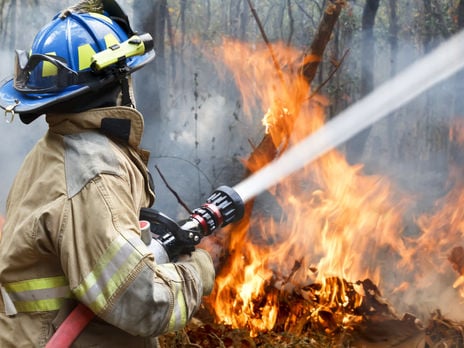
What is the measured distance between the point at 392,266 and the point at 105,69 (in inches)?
171

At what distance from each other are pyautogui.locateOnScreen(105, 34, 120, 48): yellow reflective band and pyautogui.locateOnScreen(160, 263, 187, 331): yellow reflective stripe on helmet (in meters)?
0.96

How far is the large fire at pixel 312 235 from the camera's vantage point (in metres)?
5.33

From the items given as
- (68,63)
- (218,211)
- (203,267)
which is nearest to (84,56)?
(68,63)

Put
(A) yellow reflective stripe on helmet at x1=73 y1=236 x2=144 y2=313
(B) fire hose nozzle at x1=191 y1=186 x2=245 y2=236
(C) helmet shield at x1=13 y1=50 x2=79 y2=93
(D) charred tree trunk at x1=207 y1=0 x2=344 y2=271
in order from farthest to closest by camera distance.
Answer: (D) charred tree trunk at x1=207 y1=0 x2=344 y2=271 → (B) fire hose nozzle at x1=191 y1=186 x2=245 y2=236 → (C) helmet shield at x1=13 y1=50 x2=79 y2=93 → (A) yellow reflective stripe on helmet at x1=73 y1=236 x2=144 y2=313

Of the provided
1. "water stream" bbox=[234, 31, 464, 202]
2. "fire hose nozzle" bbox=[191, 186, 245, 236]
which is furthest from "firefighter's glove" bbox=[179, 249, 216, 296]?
"water stream" bbox=[234, 31, 464, 202]

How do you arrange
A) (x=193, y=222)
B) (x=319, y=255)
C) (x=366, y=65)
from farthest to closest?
(x=366, y=65)
(x=319, y=255)
(x=193, y=222)

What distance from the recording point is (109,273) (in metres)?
2.17

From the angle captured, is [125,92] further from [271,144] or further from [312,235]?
[312,235]

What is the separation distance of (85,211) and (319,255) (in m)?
4.08

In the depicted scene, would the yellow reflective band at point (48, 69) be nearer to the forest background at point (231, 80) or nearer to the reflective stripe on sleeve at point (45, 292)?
the reflective stripe on sleeve at point (45, 292)

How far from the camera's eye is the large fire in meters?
5.33

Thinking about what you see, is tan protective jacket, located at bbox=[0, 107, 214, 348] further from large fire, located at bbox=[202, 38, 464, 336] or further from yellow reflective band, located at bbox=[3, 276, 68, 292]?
large fire, located at bbox=[202, 38, 464, 336]

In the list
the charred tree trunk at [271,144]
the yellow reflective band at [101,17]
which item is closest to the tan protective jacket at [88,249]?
the yellow reflective band at [101,17]

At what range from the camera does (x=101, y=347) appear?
7.91ft
